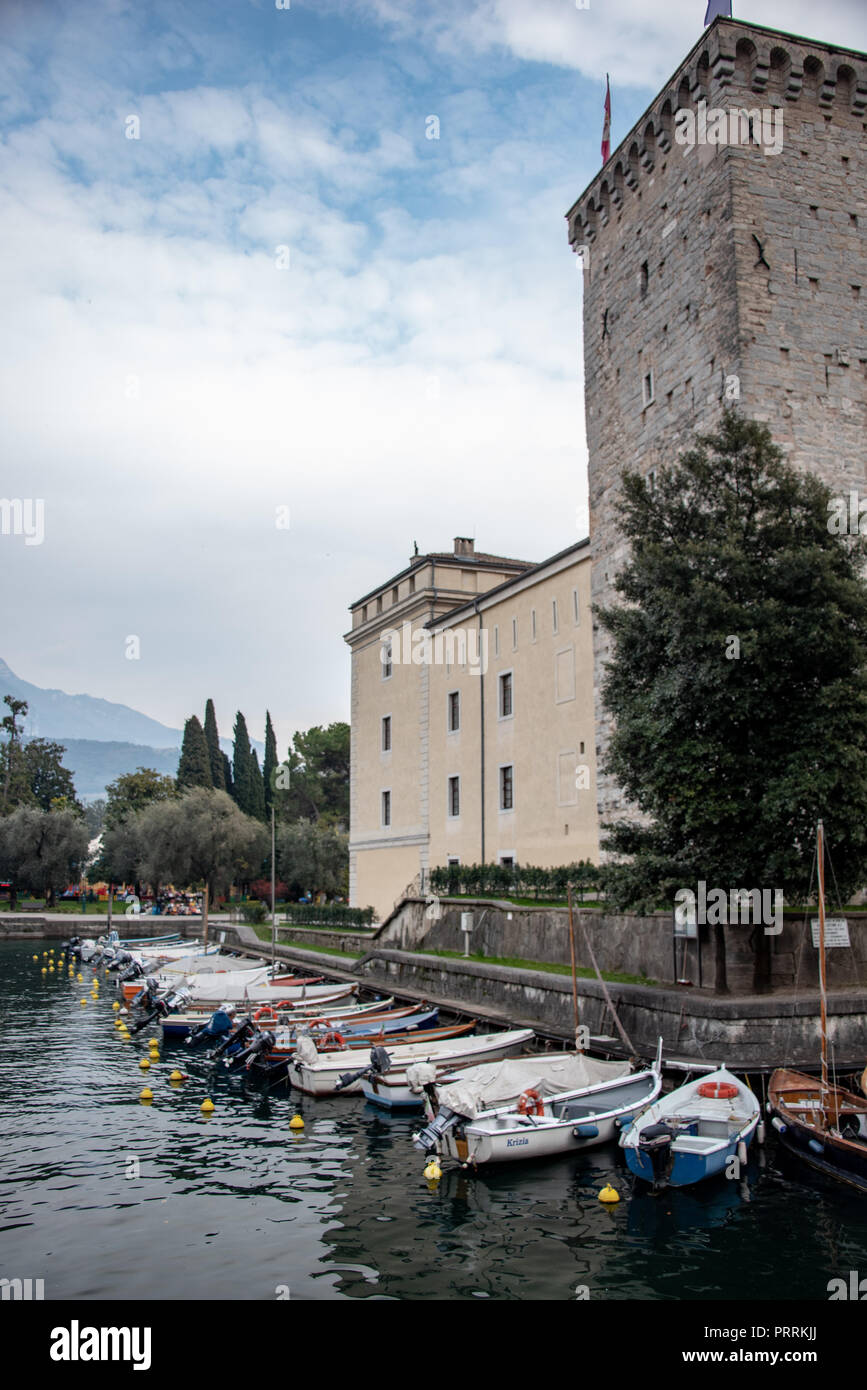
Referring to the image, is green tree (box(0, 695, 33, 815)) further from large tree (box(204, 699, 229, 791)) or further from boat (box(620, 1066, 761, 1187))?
boat (box(620, 1066, 761, 1187))

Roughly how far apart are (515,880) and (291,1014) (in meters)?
7.95

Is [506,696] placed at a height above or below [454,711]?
above

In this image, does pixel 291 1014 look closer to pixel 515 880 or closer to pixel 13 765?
pixel 515 880

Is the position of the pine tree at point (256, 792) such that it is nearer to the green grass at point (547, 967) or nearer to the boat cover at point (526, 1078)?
the green grass at point (547, 967)

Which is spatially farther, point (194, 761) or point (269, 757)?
point (269, 757)

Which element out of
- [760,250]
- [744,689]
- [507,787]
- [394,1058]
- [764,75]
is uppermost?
[764,75]

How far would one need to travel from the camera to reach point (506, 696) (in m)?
35.7

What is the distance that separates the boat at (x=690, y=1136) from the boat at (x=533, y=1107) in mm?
975

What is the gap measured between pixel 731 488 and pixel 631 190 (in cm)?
1348

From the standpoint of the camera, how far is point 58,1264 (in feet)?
36.2

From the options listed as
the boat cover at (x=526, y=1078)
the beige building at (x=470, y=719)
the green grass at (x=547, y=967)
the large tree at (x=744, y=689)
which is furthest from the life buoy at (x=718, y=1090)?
the beige building at (x=470, y=719)

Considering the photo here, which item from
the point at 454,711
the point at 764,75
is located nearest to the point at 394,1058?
the point at 454,711

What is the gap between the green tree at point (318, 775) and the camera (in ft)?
299
